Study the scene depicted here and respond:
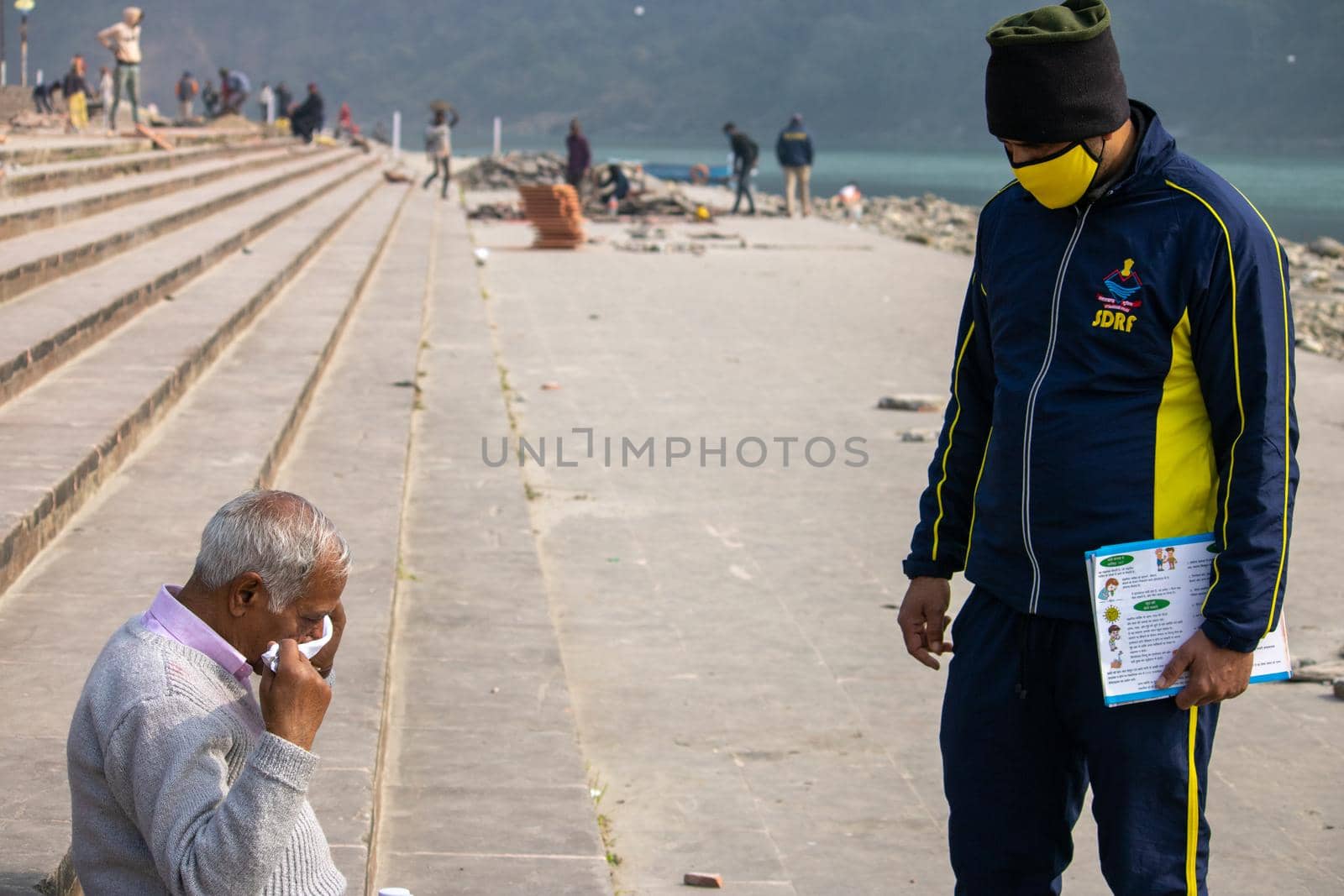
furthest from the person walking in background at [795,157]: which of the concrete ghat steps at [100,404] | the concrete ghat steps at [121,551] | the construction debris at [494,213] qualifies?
the concrete ghat steps at [121,551]

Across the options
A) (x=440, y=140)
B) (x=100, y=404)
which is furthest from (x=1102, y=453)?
(x=440, y=140)

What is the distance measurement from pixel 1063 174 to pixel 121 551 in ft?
11.1

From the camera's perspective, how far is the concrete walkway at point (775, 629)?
13.4 feet

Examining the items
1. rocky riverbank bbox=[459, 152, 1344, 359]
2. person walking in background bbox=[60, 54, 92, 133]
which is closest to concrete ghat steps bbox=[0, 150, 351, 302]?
rocky riverbank bbox=[459, 152, 1344, 359]

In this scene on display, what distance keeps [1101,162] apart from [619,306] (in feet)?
42.5

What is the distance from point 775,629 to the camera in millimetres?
5863

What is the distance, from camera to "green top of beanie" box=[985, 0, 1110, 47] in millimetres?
2416

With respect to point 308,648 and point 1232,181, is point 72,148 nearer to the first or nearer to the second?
point 308,648

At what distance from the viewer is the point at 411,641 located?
5.13 metres

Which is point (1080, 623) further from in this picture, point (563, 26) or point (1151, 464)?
point (563, 26)

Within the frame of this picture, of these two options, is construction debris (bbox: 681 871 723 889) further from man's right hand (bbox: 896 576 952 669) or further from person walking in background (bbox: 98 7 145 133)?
person walking in background (bbox: 98 7 145 133)

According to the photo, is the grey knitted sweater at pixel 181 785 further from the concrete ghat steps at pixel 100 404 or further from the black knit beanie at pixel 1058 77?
the concrete ghat steps at pixel 100 404

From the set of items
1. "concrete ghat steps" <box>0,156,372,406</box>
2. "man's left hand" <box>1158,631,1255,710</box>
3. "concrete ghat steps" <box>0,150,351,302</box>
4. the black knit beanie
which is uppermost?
the black knit beanie

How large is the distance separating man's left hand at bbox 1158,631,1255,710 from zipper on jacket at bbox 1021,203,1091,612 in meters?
0.23
